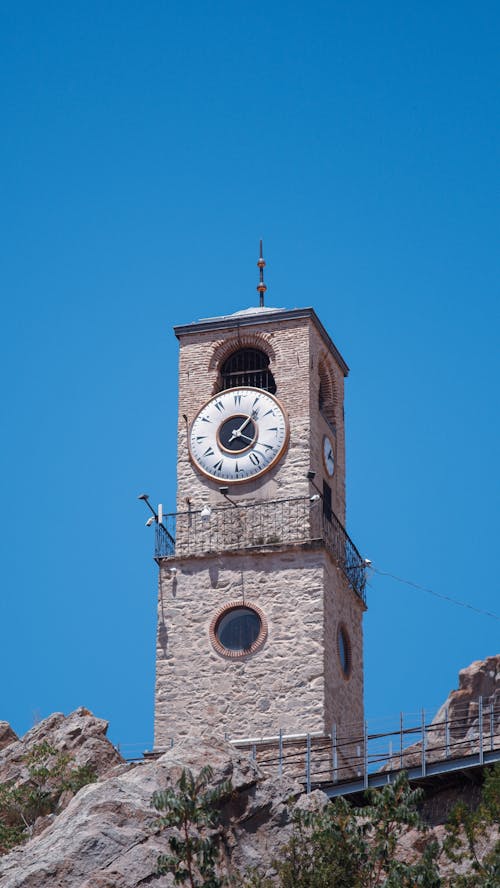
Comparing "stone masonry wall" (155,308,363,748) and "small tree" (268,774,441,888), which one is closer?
"small tree" (268,774,441,888)

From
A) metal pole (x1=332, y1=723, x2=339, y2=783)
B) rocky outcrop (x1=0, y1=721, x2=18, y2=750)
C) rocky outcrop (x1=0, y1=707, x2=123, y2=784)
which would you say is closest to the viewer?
metal pole (x1=332, y1=723, x2=339, y2=783)

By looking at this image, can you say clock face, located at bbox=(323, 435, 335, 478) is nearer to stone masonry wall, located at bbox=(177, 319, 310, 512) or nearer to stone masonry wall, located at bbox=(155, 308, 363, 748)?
stone masonry wall, located at bbox=(155, 308, 363, 748)

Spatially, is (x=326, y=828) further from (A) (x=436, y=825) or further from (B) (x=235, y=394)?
(B) (x=235, y=394)

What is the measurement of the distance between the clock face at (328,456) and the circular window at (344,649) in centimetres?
449

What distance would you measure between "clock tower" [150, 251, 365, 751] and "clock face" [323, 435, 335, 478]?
5 cm

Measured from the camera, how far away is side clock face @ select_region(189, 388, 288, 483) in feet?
160

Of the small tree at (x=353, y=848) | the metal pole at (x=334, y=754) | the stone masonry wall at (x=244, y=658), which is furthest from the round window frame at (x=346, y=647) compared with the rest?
the small tree at (x=353, y=848)

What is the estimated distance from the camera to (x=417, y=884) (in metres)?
32.4

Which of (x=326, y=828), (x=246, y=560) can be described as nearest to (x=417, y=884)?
(x=326, y=828)

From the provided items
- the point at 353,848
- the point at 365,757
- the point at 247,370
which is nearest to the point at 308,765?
the point at 365,757

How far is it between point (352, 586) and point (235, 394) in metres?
5.77

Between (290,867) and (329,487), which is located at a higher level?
(329,487)

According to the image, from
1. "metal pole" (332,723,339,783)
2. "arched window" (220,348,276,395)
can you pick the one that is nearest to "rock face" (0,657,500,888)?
"metal pole" (332,723,339,783)

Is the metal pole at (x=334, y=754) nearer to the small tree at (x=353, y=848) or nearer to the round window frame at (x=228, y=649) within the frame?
the round window frame at (x=228, y=649)
